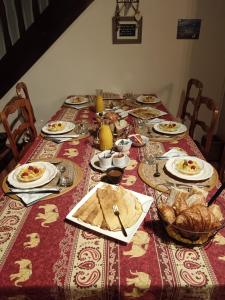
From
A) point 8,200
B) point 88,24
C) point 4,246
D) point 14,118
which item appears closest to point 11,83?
point 14,118

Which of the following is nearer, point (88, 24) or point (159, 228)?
point (159, 228)

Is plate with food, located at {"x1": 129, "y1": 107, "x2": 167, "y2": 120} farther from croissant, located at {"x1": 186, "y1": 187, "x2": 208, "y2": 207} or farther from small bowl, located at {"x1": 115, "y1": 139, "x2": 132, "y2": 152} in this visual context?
croissant, located at {"x1": 186, "y1": 187, "x2": 208, "y2": 207}

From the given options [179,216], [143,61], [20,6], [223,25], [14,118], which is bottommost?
[14,118]

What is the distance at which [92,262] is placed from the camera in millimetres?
711

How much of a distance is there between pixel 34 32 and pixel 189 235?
7.01 ft

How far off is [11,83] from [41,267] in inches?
81.0

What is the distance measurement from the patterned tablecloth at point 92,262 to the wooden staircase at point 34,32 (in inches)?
68.1

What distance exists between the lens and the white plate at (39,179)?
102 cm

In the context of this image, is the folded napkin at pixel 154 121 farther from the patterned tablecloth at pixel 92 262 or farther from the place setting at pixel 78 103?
the patterned tablecloth at pixel 92 262

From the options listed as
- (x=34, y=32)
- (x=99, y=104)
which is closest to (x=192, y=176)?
(x=99, y=104)

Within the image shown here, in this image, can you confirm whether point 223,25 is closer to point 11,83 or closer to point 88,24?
point 88,24

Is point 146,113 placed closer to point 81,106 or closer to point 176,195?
→ point 81,106

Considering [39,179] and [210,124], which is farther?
[210,124]

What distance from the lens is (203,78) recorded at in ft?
7.87
